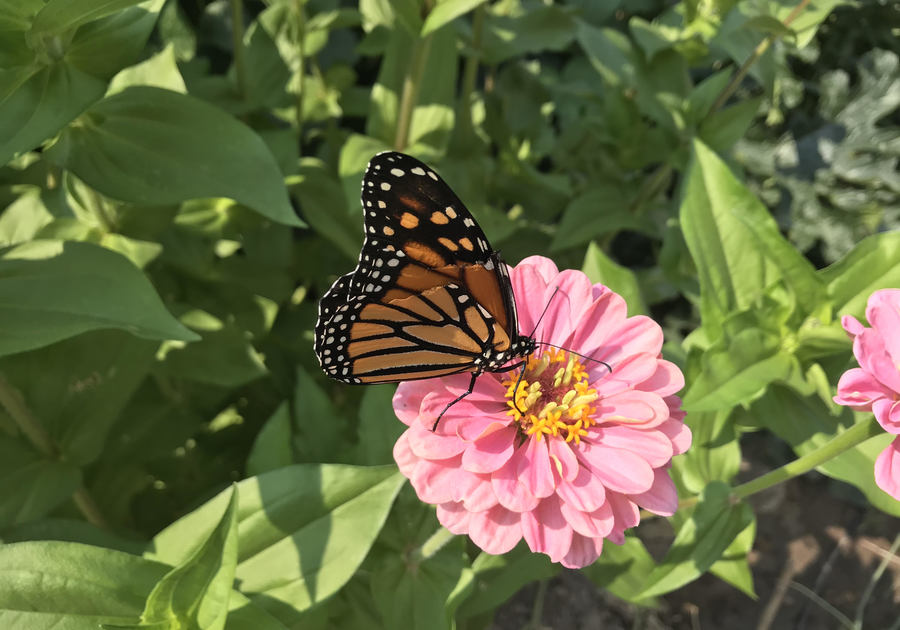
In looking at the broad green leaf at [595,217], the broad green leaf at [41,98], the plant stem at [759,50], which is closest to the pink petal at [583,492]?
the broad green leaf at [41,98]

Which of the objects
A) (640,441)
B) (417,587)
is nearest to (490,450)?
(640,441)

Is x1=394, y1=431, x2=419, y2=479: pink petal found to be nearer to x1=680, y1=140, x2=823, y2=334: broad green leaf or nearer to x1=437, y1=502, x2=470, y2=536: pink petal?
x1=437, y1=502, x2=470, y2=536: pink petal

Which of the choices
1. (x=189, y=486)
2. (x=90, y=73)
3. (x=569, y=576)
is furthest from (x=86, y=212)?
(x=569, y=576)

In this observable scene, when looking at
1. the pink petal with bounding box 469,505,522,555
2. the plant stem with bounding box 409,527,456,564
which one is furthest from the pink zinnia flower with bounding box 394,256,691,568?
the plant stem with bounding box 409,527,456,564

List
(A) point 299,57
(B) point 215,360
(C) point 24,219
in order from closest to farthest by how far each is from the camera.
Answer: (C) point 24,219, (B) point 215,360, (A) point 299,57

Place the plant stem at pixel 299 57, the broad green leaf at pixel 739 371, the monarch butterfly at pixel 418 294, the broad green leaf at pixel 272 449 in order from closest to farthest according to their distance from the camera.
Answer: the monarch butterfly at pixel 418 294, the broad green leaf at pixel 739 371, the broad green leaf at pixel 272 449, the plant stem at pixel 299 57

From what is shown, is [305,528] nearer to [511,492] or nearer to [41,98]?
[511,492]

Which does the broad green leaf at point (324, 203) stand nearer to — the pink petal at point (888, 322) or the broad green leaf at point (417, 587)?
the broad green leaf at point (417, 587)
